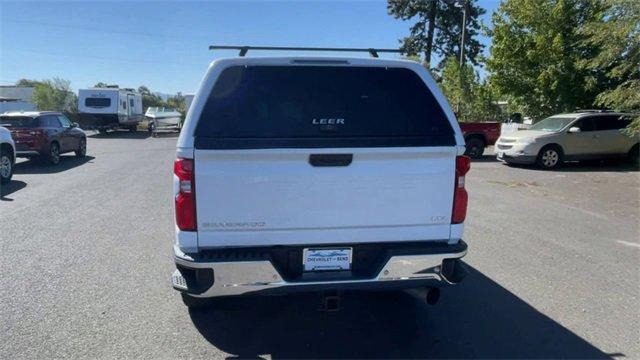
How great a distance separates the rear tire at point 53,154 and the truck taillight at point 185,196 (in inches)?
540

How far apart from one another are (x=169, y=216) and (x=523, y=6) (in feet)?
61.3

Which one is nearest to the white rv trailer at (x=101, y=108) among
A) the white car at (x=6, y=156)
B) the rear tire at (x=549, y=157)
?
the white car at (x=6, y=156)

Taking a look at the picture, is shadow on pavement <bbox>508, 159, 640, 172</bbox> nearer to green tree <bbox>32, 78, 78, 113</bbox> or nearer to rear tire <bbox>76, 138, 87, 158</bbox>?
rear tire <bbox>76, 138, 87, 158</bbox>

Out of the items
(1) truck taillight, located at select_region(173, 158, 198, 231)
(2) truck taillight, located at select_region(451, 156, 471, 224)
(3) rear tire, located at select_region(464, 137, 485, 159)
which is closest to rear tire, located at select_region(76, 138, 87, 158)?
(3) rear tire, located at select_region(464, 137, 485, 159)

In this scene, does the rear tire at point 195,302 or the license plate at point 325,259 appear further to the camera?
the rear tire at point 195,302

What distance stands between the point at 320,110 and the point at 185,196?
1.14 meters

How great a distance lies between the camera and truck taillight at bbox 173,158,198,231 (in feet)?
11.0

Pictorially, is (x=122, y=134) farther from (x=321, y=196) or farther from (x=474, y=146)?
(x=321, y=196)

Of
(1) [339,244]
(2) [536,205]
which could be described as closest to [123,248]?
(1) [339,244]

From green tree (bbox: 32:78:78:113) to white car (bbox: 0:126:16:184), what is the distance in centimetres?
3787

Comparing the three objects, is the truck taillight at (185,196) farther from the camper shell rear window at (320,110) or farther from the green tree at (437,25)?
the green tree at (437,25)

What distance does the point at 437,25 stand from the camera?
1694 inches

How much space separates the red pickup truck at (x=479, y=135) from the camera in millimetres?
18656

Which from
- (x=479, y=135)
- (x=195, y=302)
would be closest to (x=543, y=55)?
(x=479, y=135)
